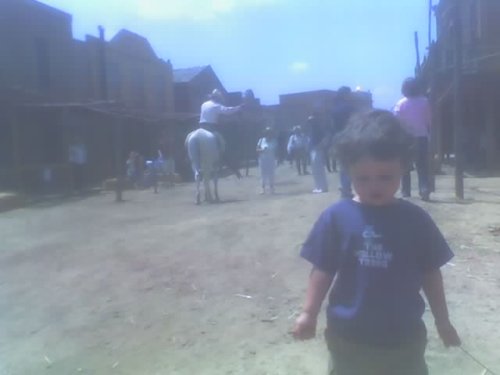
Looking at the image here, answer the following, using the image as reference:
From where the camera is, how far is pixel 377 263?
3.23 meters

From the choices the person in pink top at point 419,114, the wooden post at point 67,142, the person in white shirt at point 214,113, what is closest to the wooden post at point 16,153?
the wooden post at point 67,142

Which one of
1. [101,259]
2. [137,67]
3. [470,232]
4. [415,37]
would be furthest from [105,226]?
[137,67]

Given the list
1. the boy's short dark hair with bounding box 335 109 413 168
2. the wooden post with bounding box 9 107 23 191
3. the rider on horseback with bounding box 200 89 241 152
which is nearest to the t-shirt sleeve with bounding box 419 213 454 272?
the boy's short dark hair with bounding box 335 109 413 168

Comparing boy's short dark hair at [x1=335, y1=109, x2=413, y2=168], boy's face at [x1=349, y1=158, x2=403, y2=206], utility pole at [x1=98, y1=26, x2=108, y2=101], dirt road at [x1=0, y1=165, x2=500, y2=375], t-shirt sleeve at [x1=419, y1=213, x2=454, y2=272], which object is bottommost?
dirt road at [x1=0, y1=165, x2=500, y2=375]

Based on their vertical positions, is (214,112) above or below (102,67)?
below

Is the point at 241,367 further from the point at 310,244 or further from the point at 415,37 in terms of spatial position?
the point at 415,37

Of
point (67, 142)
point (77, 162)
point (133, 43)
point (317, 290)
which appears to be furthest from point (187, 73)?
point (317, 290)

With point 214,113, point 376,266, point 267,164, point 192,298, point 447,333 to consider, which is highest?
point 214,113

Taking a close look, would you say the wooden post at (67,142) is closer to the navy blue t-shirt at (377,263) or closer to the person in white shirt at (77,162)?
the person in white shirt at (77,162)

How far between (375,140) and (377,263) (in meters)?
0.49

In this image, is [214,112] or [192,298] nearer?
[192,298]

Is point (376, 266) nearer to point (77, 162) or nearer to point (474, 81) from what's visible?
point (474, 81)

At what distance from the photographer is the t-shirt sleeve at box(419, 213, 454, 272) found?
332 cm

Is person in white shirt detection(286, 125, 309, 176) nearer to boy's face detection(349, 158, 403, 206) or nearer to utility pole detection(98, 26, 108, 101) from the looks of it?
→ utility pole detection(98, 26, 108, 101)
